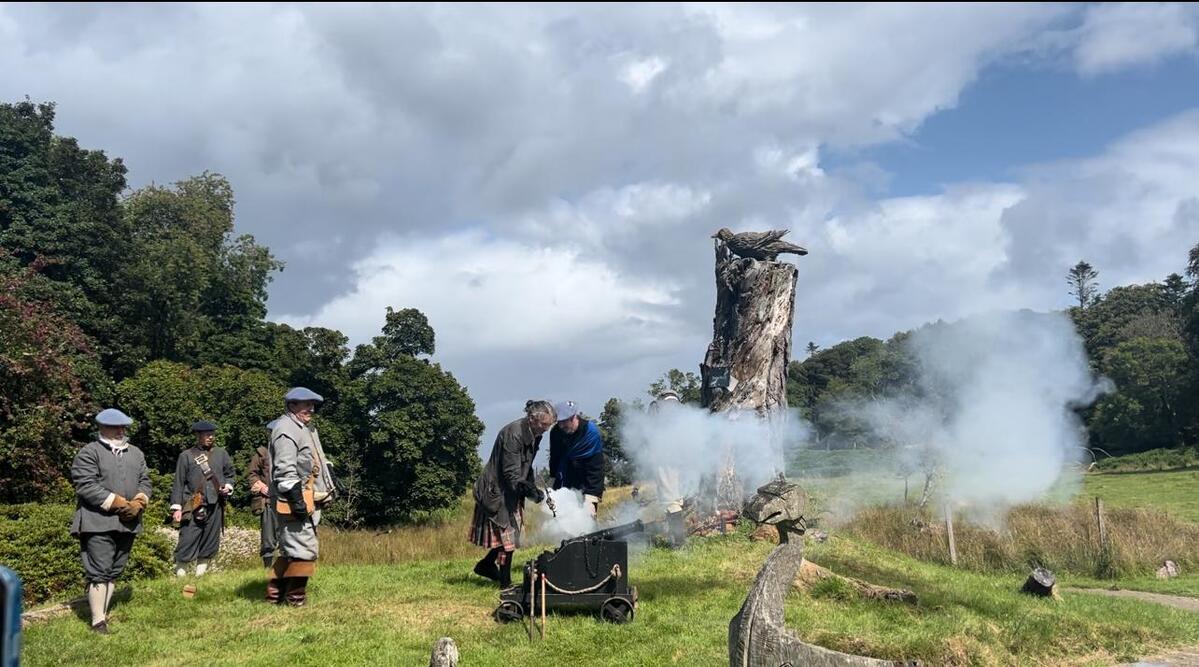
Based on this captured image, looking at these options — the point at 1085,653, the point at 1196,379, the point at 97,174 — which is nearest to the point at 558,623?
the point at 1085,653

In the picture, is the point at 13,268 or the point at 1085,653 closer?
the point at 1085,653

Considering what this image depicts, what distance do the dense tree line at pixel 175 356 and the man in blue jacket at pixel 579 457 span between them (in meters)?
10.6

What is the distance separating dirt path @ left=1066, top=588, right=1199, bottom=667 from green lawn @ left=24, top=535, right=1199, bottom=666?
8.1 inches

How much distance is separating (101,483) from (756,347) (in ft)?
31.3

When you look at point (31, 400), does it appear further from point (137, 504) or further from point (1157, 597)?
point (1157, 597)

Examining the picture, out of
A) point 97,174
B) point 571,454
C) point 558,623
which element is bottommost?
point 558,623

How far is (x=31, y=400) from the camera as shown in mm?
15219

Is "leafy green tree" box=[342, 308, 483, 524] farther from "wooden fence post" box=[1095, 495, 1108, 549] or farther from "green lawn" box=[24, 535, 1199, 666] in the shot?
"wooden fence post" box=[1095, 495, 1108, 549]

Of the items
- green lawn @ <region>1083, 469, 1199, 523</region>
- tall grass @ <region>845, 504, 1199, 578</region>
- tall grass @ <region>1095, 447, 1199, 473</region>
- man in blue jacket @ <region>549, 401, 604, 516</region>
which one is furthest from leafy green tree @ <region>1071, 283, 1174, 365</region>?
man in blue jacket @ <region>549, 401, 604, 516</region>

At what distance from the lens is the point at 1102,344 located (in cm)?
4619

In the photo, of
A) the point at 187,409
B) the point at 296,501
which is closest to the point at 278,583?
the point at 296,501

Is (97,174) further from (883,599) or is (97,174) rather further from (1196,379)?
(1196,379)

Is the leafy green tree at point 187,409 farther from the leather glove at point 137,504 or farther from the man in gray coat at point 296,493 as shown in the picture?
the leather glove at point 137,504

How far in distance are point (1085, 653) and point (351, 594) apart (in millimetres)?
7212
